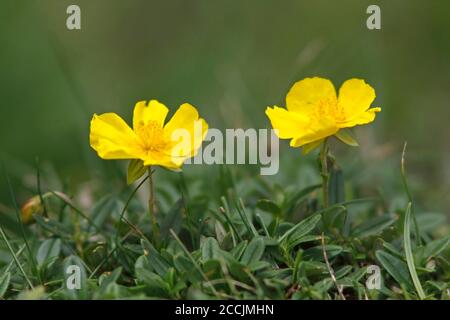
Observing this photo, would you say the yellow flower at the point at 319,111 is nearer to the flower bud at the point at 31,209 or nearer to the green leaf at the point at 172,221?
the green leaf at the point at 172,221

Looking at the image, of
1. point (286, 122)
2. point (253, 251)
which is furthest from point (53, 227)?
point (286, 122)

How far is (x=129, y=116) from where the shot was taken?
4.10 metres

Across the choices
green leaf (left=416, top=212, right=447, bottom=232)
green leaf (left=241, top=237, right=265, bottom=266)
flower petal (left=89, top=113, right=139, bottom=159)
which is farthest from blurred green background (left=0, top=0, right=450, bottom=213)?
green leaf (left=241, top=237, right=265, bottom=266)

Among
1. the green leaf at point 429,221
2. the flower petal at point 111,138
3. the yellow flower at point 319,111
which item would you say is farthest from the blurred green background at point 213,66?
the flower petal at point 111,138

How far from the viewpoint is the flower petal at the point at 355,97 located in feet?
6.97

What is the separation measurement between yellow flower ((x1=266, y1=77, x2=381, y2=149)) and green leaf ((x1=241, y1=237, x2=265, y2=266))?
0.86 feet

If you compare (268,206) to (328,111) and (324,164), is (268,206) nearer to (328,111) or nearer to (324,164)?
(324,164)

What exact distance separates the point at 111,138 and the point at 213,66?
7.58 ft

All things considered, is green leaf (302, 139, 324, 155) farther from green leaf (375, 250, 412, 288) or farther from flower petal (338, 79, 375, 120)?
green leaf (375, 250, 412, 288)

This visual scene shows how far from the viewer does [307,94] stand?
2.21 meters
